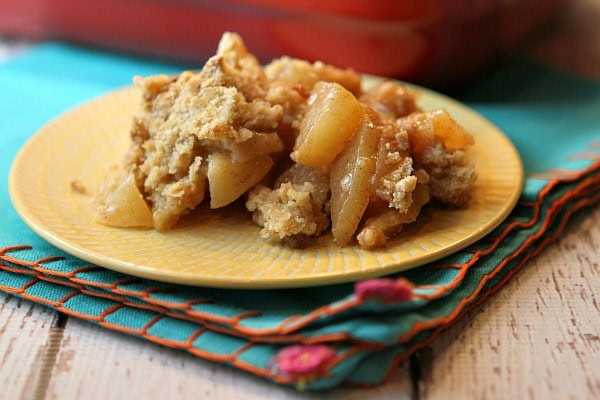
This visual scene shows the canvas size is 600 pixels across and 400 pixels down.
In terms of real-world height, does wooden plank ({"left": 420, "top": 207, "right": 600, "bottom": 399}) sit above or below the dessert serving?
below

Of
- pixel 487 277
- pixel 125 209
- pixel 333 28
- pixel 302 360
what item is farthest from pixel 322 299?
pixel 333 28

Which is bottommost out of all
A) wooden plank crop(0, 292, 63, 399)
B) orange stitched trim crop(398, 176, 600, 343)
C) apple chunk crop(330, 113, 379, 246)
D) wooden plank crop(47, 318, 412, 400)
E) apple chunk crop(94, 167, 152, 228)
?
wooden plank crop(0, 292, 63, 399)

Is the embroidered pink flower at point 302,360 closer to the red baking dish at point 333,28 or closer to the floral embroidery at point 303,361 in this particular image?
the floral embroidery at point 303,361

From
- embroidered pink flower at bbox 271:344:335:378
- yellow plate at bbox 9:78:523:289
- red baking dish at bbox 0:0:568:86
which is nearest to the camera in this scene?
embroidered pink flower at bbox 271:344:335:378

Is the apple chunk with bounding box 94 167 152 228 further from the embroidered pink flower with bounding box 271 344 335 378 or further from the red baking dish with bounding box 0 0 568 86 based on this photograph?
the red baking dish with bounding box 0 0 568 86

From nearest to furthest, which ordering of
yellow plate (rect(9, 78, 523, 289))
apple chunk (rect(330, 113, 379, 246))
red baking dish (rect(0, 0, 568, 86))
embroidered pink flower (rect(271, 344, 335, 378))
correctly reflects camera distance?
embroidered pink flower (rect(271, 344, 335, 378))
yellow plate (rect(9, 78, 523, 289))
apple chunk (rect(330, 113, 379, 246))
red baking dish (rect(0, 0, 568, 86))

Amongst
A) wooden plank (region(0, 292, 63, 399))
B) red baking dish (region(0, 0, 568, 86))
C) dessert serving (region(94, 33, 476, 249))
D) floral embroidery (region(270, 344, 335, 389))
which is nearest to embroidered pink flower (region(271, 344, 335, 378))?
floral embroidery (region(270, 344, 335, 389))

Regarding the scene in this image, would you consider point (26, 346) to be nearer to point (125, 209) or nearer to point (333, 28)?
point (125, 209)

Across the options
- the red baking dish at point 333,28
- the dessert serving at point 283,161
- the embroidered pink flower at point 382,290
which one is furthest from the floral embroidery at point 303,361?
the red baking dish at point 333,28

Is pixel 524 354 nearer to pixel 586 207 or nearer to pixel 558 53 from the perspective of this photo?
pixel 586 207
